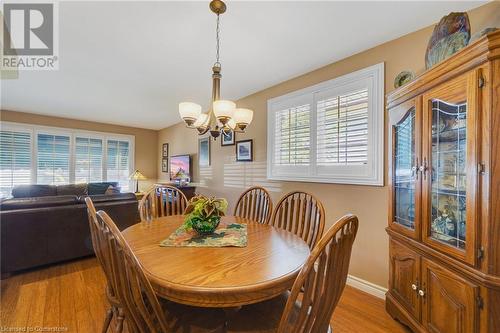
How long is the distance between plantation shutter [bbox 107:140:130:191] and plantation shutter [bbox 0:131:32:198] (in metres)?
1.47

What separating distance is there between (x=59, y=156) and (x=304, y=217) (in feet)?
19.0

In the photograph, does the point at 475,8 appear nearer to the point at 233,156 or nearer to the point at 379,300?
the point at 379,300

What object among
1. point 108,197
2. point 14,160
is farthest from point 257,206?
point 14,160

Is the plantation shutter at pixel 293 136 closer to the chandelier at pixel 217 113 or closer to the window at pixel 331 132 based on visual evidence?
the window at pixel 331 132

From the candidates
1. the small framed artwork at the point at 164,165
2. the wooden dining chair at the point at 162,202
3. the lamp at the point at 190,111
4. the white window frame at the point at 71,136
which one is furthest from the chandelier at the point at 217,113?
the white window frame at the point at 71,136

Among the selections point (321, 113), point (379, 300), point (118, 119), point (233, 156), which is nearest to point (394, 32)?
point (321, 113)

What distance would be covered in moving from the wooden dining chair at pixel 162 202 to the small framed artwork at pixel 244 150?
127cm

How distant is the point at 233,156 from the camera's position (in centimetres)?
377

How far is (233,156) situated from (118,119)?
3310mm

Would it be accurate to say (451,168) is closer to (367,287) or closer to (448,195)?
(448,195)

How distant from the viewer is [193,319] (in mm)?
1052

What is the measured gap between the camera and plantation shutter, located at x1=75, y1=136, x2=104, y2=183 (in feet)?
17.4

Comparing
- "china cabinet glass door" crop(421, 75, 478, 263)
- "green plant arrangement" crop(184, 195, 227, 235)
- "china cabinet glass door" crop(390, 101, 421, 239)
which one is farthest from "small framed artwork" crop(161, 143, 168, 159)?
"china cabinet glass door" crop(421, 75, 478, 263)

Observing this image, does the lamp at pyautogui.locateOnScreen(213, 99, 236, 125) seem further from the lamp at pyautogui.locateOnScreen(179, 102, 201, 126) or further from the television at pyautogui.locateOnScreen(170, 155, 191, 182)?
the television at pyautogui.locateOnScreen(170, 155, 191, 182)
